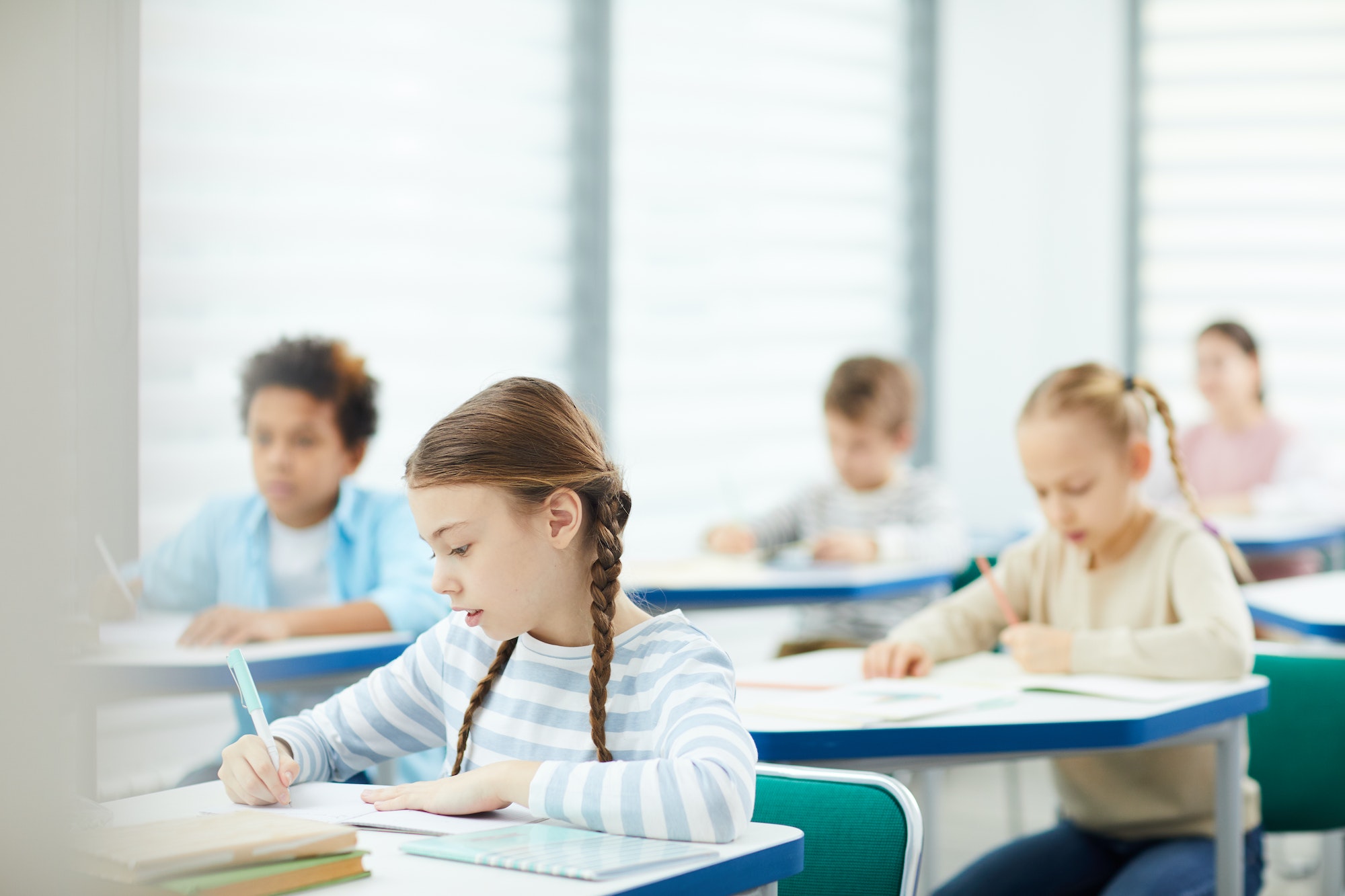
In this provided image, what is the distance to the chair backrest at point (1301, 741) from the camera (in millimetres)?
2133

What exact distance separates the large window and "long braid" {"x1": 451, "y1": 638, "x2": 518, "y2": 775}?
145 cm

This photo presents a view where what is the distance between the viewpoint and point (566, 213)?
436 centimetres

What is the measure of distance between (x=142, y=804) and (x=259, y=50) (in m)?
2.71

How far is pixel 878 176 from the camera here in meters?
5.42

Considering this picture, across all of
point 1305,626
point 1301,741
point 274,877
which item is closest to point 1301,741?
point 1301,741

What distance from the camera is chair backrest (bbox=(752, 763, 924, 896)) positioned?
131 cm

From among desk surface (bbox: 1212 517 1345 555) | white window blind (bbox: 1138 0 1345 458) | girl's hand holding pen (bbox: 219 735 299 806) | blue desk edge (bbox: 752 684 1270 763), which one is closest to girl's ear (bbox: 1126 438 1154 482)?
blue desk edge (bbox: 752 684 1270 763)

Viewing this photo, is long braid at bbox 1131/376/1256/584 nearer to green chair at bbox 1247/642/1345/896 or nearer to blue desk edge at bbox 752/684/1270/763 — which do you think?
green chair at bbox 1247/642/1345/896

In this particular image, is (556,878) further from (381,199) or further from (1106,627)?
(381,199)

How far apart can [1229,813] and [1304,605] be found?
899 millimetres

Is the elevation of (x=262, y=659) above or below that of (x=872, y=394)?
below

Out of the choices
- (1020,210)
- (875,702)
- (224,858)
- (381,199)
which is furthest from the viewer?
(1020,210)

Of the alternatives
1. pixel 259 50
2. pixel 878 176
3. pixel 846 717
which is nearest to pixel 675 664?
pixel 846 717

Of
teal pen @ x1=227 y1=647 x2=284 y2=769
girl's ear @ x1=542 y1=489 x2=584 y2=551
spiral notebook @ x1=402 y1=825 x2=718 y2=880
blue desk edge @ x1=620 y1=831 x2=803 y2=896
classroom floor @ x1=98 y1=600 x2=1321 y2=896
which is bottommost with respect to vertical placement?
classroom floor @ x1=98 y1=600 x2=1321 y2=896
